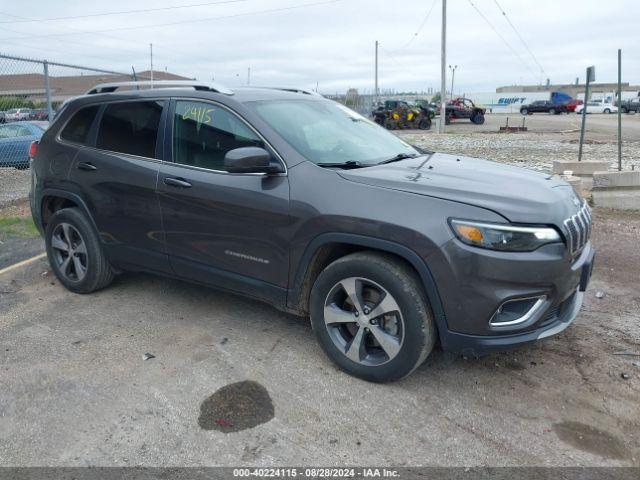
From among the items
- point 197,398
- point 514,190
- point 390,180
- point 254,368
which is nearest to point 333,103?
point 390,180

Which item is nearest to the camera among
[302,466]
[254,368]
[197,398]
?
[302,466]

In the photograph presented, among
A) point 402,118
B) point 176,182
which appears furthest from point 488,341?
point 402,118

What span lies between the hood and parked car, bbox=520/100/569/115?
56.8m

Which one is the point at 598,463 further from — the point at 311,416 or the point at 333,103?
the point at 333,103

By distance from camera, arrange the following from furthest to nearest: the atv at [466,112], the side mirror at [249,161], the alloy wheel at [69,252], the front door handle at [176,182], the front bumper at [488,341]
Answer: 1. the atv at [466,112]
2. the alloy wheel at [69,252]
3. the front door handle at [176,182]
4. the side mirror at [249,161]
5. the front bumper at [488,341]

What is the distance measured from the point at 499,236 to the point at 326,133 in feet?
5.20

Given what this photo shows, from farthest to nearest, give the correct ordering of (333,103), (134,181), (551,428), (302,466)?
(333,103), (134,181), (551,428), (302,466)

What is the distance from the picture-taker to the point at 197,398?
3.24m

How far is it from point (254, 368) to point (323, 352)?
18.6 inches

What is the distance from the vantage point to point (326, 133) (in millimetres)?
3984

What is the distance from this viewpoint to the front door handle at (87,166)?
444cm

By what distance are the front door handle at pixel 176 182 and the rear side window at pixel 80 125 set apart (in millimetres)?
1145

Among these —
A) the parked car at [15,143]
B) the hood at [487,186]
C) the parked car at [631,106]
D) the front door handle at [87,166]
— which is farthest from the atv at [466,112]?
the front door handle at [87,166]

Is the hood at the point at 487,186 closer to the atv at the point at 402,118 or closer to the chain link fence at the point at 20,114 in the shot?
the chain link fence at the point at 20,114
